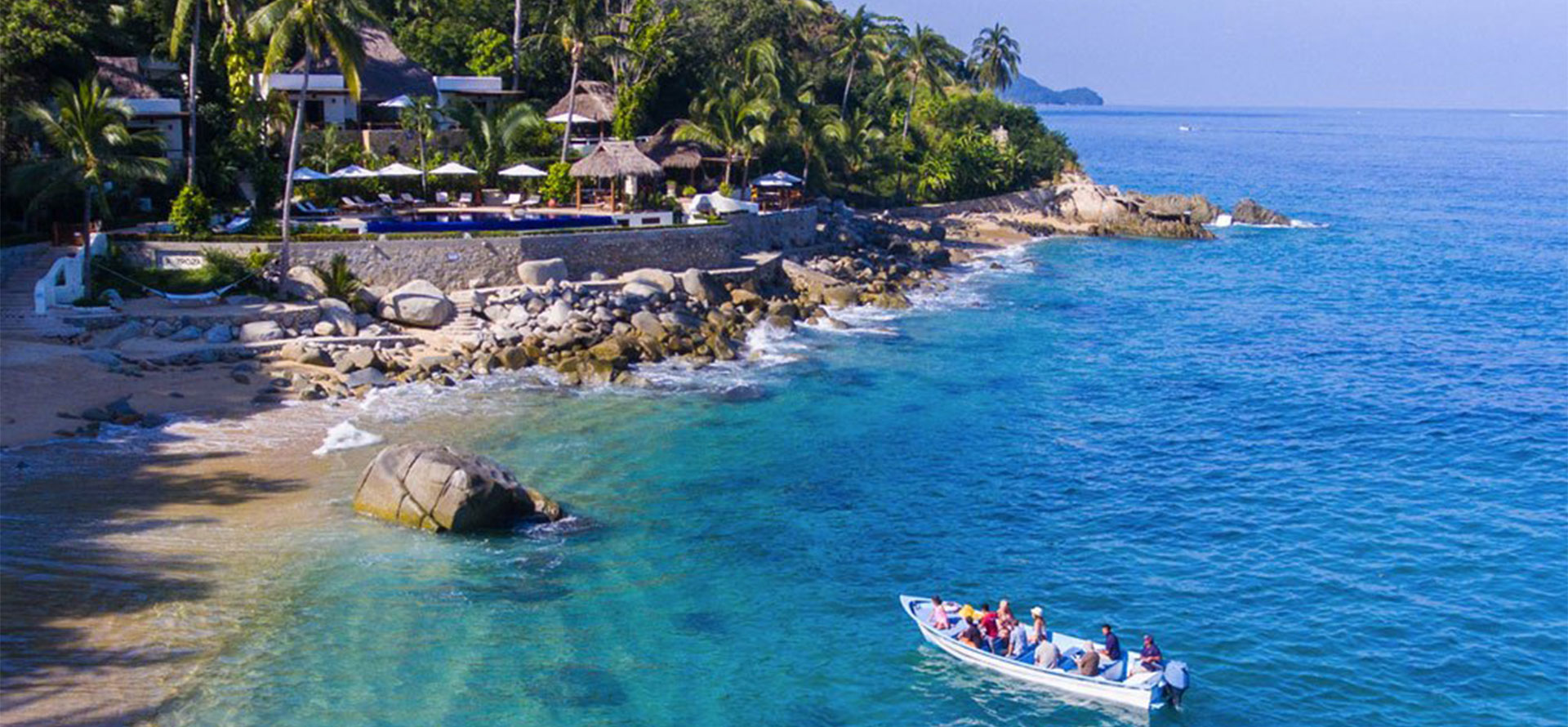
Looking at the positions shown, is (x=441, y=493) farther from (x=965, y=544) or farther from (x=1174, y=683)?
(x=1174, y=683)

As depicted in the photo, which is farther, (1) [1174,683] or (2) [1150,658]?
(2) [1150,658]

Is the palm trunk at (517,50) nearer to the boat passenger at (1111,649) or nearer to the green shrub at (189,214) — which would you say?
the green shrub at (189,214)

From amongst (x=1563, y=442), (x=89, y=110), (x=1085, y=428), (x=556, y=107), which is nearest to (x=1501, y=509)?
(x=1563, y=442)

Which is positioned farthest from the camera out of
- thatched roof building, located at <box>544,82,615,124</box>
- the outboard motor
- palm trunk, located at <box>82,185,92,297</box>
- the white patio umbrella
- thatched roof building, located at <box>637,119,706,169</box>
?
thatched roof building, located at <box>544,82,615,124</box>

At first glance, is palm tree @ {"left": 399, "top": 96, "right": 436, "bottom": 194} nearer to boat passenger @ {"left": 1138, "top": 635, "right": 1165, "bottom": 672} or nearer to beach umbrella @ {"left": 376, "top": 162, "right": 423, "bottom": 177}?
beach umbrella @ {"left": 376, "top": 162, "right": 423, "bottom": 177}

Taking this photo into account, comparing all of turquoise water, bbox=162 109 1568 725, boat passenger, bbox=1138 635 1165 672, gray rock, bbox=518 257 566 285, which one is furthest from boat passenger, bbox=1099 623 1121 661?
gray rock, bbox=518 257 566 285

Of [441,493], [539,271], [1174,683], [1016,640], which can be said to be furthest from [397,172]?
[1174,683]
